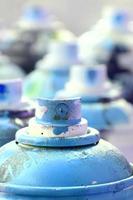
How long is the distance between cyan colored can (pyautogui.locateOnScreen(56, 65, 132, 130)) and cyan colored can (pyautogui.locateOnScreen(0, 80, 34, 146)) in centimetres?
28

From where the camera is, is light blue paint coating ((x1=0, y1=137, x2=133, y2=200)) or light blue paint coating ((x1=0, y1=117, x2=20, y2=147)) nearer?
light blue paint coating ((x1=0, y1=137, x2=133, y2=200))

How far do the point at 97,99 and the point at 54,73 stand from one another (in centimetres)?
54

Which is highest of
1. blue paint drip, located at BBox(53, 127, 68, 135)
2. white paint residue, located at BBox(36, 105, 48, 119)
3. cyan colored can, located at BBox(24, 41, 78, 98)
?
white paint residue, located at BBox(36, 105, 48, 119)

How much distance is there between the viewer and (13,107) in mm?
1299

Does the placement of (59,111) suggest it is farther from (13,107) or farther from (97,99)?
(97,99)

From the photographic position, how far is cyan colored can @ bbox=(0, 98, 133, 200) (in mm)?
895

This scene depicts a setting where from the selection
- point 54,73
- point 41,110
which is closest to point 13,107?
point 41,110

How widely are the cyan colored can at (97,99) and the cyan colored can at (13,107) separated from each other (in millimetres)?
280

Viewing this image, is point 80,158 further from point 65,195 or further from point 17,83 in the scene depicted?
point 17,83

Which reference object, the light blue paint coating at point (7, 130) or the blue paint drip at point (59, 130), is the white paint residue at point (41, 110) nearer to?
the blue paint drip at point (59, 130)

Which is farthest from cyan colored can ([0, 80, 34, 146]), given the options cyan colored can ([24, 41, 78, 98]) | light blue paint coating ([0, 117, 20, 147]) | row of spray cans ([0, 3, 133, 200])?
cyan colored can ([24, 41, 78, 98])

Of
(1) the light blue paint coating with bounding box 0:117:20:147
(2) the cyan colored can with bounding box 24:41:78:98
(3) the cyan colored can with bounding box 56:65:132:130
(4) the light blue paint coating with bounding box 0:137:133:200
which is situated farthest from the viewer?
(2) the cyan colored can with bounding box 24:41:78:98

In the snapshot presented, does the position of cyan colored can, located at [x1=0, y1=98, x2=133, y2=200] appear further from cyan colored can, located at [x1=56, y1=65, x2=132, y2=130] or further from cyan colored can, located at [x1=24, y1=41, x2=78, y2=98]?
cyan colored can, located at [x1=24, y1=41, x2=78, y2=98]

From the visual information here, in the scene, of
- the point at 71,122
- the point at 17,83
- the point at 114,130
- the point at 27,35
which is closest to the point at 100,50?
the point at 27,35
